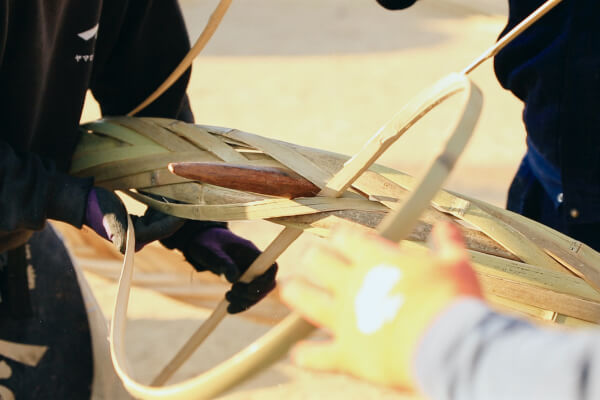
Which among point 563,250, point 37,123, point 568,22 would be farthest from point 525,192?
point 37,123

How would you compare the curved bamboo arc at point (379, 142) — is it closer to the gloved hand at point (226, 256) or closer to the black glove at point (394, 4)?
the gloved hand at point (226, 256)

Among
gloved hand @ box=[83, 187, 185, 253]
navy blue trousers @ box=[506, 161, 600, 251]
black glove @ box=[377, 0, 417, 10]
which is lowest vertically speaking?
navy blue trousers @ box=[506, 161, 600, 251]

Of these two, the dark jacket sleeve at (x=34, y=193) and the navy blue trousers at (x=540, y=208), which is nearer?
the dark jacket sleeve at (x=34, y=193)

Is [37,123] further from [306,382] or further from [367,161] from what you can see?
[306,382]

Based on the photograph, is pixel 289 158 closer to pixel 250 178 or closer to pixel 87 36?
pixel 250 178

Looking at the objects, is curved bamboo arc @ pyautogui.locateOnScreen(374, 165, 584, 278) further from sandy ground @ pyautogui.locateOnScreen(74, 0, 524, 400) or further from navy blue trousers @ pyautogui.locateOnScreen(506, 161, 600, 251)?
sandy ground @ pyautogui.locateOnScreen(74, 0, 524, 400)

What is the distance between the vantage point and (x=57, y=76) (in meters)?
0.81

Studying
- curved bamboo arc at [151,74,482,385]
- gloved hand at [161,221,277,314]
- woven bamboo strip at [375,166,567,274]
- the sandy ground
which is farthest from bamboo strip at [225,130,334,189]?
the sandy ground

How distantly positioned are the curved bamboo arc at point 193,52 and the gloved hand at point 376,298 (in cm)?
50

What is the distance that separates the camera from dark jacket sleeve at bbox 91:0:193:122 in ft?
2.92

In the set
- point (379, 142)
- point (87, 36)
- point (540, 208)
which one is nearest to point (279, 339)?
point (379, 142)

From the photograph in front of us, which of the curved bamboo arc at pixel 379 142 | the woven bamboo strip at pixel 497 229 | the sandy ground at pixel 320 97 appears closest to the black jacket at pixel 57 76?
the curved bamboo arc at pixel 379 142

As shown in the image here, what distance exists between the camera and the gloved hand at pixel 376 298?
0.37 m

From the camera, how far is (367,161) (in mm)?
633
